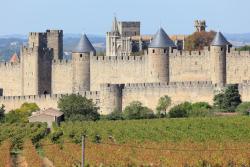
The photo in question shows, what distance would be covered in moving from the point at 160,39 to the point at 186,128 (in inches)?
457

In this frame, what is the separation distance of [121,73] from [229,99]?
8.13m

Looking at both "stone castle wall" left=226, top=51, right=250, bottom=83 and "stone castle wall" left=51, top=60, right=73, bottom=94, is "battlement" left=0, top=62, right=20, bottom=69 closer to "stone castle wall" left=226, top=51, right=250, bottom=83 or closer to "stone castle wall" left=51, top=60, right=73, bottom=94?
"stone castle wall" left=51, top=60, right=73, bottom=94

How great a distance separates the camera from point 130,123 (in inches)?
1935

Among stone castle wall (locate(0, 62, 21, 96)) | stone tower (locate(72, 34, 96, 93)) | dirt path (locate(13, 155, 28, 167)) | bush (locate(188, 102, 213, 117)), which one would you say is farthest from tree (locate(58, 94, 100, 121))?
dirt path (locate(13, 155, 28, 167))

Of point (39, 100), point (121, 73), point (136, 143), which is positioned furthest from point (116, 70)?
point (136, 143)

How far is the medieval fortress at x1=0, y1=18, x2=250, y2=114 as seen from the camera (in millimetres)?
54750

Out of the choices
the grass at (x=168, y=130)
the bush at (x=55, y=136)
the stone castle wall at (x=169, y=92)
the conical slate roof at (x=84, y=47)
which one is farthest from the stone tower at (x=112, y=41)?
the bush at (x=55, y=136)

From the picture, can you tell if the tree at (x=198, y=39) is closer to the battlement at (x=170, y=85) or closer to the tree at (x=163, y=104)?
the battlement at (x=170, y=85)

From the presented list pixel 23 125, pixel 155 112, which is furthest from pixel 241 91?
pixel 23 125

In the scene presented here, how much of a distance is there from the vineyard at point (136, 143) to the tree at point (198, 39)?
21078 millimetres

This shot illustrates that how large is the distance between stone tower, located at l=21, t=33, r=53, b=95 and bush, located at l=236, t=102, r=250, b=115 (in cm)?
1312

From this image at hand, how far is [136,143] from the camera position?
4175cm

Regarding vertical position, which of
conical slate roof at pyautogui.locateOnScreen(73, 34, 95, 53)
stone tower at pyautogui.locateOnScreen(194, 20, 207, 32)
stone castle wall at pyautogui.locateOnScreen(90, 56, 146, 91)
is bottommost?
stone castle wall at pyautogui.locateOnScreen(90, 56, 146, 91)

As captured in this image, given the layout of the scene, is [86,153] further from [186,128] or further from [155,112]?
[155,112]
